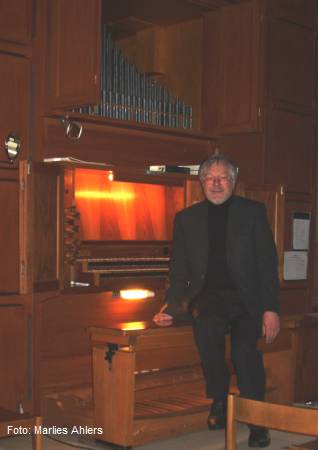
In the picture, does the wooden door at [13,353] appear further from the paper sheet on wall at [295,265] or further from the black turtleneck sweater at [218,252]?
the paper sheet on wall at [295,265]

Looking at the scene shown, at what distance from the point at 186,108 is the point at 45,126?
152 cm

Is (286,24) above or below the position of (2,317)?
above

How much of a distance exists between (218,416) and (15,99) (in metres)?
2.13

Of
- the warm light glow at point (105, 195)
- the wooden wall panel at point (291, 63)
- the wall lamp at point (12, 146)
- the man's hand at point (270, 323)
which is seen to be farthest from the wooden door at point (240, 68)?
the man's hand at point (270, 323)

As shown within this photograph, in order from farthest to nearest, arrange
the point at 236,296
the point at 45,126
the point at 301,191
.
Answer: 1. the point at 301,191
2. the point at 45,126
3. the point at 236,296

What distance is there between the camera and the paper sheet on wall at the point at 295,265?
20.5ft

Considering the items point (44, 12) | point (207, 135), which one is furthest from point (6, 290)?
point (207, 135)

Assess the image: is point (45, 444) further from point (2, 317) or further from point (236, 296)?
point (236, 296)

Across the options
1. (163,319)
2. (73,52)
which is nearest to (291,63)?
(73,52)

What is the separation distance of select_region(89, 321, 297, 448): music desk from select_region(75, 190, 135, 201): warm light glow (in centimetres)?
118

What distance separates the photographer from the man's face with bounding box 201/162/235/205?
398 cm

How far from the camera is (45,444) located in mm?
4051

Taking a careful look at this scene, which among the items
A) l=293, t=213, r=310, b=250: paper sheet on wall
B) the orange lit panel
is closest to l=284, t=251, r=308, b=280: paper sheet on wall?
l=293, t=213, r=310, b=250: paper sheet on wall

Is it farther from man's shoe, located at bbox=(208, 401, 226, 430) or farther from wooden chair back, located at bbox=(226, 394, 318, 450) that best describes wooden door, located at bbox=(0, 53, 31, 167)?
wooden chair back, located at bbox=(226, 394, 318, 450)
